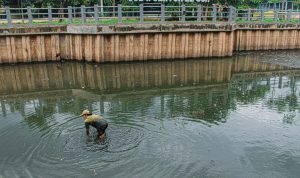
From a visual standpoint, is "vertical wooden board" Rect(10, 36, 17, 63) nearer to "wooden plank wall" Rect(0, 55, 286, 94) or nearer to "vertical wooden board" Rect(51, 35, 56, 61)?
"wooden plank wall" Rect(0, 55, 286, 94)

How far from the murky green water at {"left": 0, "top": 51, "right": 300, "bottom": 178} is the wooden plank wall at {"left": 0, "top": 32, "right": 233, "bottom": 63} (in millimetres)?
1092

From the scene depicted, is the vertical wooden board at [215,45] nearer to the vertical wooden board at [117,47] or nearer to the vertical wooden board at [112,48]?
the vertical wooden board at [117,47]

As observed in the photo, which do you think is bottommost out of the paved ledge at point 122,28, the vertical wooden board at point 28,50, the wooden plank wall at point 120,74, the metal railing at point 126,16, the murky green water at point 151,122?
the murky green water at point 151,122

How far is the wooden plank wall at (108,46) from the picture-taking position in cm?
1991

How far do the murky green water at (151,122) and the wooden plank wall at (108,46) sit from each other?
3.58 ft

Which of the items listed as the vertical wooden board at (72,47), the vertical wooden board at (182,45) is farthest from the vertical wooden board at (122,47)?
the vertical wooden board at (182,45)

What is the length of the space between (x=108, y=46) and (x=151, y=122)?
→ 33.7ft

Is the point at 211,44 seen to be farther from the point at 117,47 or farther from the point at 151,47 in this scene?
the point at 117,47

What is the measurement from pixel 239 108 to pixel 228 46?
431 inches

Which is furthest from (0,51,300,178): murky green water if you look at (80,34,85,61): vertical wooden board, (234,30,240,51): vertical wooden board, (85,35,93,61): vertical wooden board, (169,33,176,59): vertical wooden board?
(234,30,240,51): vertical wooden board

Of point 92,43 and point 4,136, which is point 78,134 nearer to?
point 4,136

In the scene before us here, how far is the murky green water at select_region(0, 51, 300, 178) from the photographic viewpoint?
826cm

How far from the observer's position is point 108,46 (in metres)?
20.2

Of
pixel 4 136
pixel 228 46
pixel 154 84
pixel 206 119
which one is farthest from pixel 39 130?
pixel 228 46
